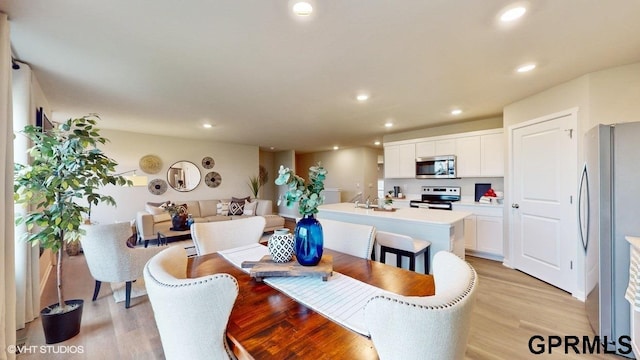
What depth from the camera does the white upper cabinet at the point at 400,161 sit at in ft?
16.5

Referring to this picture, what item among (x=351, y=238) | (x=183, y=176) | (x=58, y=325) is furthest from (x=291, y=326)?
(x=183, y=176)

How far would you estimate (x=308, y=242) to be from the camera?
1.29 meters

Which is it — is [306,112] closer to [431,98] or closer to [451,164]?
[431,98]

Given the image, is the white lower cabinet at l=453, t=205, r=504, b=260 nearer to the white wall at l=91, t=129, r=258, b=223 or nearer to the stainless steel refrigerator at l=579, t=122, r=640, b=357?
the stainless steel refrigerator at l=579, t=122, r=640, b=357

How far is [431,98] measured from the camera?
3262mm

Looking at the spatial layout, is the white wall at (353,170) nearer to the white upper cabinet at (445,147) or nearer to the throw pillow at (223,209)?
the throw pillow at (223,209)

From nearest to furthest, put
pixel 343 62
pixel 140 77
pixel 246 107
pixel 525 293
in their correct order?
pixel 343 62 < pixel 140 77 < pixel 525 293 < pixel 246 107

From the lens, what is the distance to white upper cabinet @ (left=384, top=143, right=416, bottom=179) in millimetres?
5031

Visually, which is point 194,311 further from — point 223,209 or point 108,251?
point 223,209

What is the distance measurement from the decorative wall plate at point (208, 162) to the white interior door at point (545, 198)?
633 centimetres

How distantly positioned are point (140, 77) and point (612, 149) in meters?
4.14

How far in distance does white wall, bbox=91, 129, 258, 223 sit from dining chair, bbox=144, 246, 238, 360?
5606mm

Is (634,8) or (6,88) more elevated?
(634,8)

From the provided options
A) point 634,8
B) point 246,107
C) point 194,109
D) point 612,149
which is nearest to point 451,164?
point 612,149
